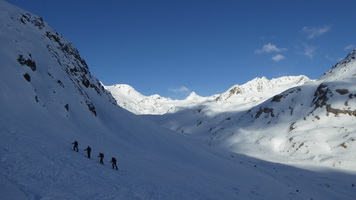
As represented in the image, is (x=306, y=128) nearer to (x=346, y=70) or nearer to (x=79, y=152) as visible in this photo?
(x=346, y=70)

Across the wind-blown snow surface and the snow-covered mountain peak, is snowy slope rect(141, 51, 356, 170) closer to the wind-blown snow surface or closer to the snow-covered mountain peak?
the snow-covered mountain peak

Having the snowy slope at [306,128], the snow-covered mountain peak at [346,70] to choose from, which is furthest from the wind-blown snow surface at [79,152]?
the snow-covered mountain peak at [346,70]

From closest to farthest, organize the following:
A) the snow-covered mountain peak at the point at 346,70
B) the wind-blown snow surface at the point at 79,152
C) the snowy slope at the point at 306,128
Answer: the wind-blown snow surface at the point at 79,152 → the snowy slope at the point at 306,128 → the snow-covered mountain peak at the point at 346,70

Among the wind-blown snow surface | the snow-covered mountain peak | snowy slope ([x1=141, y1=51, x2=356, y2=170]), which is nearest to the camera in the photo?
the wind-blown snow surface

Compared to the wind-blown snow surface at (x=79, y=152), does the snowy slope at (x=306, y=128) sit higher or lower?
higher

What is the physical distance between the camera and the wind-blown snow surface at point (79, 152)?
15134mm

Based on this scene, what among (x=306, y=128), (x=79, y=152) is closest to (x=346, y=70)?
(x=306, y=128)

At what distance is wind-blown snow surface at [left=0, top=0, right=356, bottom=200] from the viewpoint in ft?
49.7

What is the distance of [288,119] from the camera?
95.4 meters

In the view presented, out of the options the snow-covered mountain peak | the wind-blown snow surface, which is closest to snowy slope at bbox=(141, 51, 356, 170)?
the snow-covered mountain peak

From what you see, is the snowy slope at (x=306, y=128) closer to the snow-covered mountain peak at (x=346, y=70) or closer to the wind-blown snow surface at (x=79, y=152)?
the snow-covered mountain peak at (x=346, y=70)

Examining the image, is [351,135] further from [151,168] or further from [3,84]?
[3,84]

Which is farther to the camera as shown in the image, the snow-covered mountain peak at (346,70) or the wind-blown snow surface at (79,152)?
the snow-covered mountain peak at (346,70)

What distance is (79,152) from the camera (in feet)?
76.6
